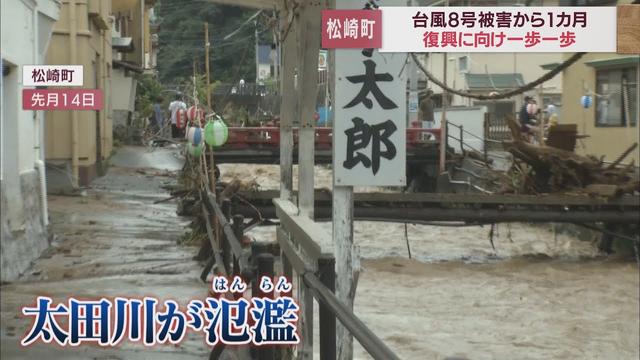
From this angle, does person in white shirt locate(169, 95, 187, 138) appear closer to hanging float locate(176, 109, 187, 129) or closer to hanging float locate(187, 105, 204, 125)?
hanging float locate(176, 109, 187, 129)

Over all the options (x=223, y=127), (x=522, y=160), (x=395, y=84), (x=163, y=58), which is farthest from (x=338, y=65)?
(x=522, y=160)

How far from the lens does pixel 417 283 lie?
15664 mm

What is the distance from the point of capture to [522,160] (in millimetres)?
17750

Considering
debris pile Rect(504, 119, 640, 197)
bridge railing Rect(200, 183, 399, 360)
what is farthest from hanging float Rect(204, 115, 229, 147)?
debris pile Rect(504, 119, 640, 197)

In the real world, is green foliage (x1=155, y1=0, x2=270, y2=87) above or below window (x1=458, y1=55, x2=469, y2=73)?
below

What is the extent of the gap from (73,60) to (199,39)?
212 inches

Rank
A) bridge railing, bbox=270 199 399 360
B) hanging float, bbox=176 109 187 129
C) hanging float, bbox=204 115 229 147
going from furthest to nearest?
Result: 1. hanging float, bbox=176 109 187 129
2. hanging float, bbox=204 115 229 147
3. bridge railing, bbox=270 199 399 360

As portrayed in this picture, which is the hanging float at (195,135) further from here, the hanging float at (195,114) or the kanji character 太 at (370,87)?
the kanji character 太 at (370,87)

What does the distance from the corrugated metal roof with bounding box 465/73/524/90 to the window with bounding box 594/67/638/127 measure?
14.5 meters

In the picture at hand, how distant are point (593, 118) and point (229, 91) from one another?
11.5 m

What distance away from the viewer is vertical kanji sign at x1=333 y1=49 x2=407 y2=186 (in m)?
6.24

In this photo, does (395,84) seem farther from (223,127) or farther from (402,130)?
(223,127)

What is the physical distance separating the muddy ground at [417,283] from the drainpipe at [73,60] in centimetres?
67
